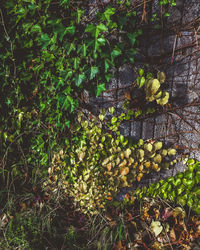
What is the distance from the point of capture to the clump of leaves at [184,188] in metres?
1.90

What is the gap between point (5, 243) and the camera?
1916 millimetres

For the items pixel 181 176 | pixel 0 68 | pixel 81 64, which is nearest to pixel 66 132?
pixel 81 64

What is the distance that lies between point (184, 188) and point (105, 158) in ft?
2.68

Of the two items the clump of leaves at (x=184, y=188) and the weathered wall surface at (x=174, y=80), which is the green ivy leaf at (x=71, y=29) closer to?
the weathered wall surface at (x=174, y=80)

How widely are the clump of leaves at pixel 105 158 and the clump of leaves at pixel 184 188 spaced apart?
18 centimetres

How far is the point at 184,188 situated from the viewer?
A: 1.95 m

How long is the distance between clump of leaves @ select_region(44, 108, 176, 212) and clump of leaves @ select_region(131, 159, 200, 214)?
0.18 meters

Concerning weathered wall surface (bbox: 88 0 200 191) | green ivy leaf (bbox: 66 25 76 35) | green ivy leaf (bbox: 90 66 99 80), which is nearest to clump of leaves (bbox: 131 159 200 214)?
weathered wall surface (bbox: 88 0 200 191)

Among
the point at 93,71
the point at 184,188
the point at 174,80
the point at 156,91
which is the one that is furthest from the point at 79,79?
the point at 184,188

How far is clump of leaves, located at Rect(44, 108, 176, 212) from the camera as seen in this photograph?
197 centimetres

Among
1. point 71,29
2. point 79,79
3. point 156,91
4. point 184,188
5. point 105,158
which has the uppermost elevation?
point 71,29

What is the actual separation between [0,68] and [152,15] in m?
1.49

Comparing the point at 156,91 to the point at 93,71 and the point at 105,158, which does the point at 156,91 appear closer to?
the point at 93,71

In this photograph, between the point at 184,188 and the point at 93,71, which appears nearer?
the point at 93,71
